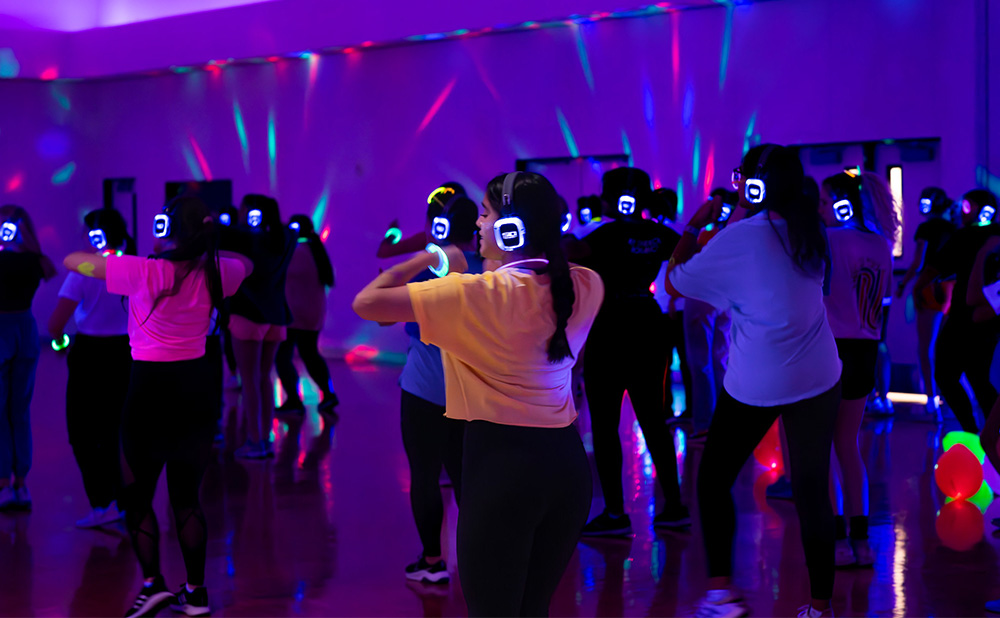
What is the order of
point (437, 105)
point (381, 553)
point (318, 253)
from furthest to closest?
point (437, 105), point (318, 253), point (381, 553)

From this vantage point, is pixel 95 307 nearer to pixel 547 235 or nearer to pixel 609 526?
pixel 609 526

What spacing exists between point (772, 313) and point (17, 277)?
12.2ft

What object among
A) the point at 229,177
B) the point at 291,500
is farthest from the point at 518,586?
the point at 229,177

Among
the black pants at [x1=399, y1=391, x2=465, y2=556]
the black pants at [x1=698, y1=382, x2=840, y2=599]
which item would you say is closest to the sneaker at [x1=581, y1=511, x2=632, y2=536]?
the black pants at [x1=399, y1=391, x2=465, y2=556]

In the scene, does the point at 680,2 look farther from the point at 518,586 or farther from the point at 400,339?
the point at 518,586

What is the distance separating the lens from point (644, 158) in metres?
10.2

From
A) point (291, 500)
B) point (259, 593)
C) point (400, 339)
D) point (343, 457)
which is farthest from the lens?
point (400, 339)

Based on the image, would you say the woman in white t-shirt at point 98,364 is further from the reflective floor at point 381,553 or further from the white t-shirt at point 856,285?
Result: the white t-shirt at point 856,285

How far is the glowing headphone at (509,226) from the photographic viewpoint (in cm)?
237

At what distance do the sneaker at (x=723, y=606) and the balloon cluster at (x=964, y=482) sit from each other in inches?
74.1

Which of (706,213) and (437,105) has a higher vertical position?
(437,105)

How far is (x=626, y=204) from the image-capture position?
15.8ft

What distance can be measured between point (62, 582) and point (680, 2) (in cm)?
743

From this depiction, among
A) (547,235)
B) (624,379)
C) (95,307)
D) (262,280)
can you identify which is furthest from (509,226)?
(262,280)
